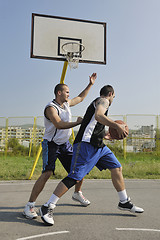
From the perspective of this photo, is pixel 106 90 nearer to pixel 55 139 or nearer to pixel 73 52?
pixel 55 139

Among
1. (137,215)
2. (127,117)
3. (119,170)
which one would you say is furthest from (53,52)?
(127,117)

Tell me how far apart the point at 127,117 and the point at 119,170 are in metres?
12.4

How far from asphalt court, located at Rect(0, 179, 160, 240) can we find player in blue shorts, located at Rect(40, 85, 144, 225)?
0.21m

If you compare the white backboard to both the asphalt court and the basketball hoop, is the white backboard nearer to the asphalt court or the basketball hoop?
the basketball hoop

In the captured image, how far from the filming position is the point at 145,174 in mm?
8430

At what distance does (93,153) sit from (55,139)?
0.66 meters

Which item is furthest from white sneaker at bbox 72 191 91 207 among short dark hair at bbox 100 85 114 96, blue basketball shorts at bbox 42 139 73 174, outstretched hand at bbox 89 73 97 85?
outstretched hand at bbox 89 73 97 85

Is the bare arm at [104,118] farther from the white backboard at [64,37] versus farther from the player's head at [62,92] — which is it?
the white backboard at [64,37]

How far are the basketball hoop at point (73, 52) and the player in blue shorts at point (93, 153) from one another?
10.3 ft

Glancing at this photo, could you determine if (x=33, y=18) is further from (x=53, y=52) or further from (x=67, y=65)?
(x=67, y=65)

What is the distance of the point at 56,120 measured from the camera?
3.99 metres

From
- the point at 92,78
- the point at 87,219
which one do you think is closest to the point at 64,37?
the point at 92,78

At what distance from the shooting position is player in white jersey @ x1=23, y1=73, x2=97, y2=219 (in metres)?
3.98

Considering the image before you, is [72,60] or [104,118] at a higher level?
[72,60]
